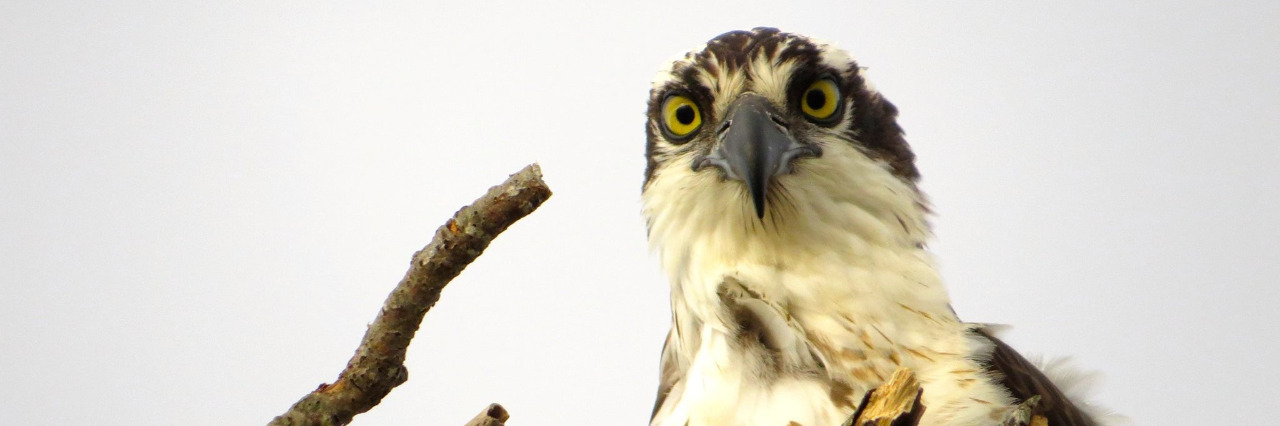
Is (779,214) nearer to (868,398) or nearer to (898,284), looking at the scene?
(898,284)

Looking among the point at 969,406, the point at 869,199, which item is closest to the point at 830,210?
the point at 869,199

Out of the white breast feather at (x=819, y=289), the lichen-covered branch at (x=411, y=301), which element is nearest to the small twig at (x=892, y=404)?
the white breast feather at (x=819, y=289)

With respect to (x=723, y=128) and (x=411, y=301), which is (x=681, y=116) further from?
(x=411, y=301)

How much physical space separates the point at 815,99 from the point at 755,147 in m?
0.52

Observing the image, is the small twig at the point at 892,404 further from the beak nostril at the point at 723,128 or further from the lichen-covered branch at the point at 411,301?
the beak nostril at the point at 723,128

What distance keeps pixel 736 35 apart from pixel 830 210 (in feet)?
2.90

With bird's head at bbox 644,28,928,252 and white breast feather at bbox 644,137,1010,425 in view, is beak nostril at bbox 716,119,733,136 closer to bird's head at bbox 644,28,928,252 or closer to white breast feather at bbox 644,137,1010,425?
bird's head at bbox 644,28,928,252

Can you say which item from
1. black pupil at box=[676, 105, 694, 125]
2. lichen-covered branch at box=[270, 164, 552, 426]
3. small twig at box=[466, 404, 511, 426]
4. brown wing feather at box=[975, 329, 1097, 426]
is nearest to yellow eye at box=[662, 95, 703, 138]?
black pupil at box=[676, 105, 694, 125]

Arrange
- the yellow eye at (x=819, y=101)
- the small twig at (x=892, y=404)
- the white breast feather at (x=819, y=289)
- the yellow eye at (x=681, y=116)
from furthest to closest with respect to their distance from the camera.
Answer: the yellow eye at (x=681, y=116) → the yellow eye at (x=819, y=101) → the white breast feather at (x=819, y=289) → the small twig at (x=892, y=404)

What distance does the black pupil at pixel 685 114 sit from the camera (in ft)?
13.3

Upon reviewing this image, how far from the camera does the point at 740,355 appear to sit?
3.65 m

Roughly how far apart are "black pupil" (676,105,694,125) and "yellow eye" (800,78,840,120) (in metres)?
0.42

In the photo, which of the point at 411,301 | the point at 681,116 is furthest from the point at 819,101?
the point at 411,301

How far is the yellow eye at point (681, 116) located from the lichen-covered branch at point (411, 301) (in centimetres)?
157
